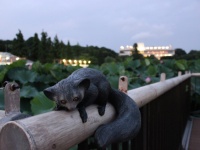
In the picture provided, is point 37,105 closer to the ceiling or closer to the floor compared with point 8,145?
closer to the floor

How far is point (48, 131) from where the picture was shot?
0.57 m

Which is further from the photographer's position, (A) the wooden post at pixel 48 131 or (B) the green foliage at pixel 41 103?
(B) the green foliage at pixel 41 103

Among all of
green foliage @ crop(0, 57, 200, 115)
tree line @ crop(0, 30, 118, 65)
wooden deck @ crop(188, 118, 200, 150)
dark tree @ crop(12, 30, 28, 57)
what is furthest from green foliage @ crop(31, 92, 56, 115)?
dark tree @ crop(12, 30, 28, 57)

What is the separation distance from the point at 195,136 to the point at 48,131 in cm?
402

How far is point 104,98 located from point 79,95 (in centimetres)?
18

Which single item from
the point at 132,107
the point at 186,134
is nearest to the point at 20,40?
the point at 186,134

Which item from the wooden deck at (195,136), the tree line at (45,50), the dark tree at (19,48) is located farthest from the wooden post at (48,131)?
the dark tree at (19,48)

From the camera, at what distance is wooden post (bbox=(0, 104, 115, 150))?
506 millimetres

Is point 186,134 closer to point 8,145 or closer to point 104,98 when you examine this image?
point 104,98

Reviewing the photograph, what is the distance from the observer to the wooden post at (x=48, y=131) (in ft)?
1.66

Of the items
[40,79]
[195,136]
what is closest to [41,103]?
[40,79]

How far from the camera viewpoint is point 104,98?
877 millimetres

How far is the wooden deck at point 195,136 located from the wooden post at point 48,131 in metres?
3.29

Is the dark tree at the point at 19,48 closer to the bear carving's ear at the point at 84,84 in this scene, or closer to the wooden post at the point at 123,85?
the wooden post at the point at 123,85
